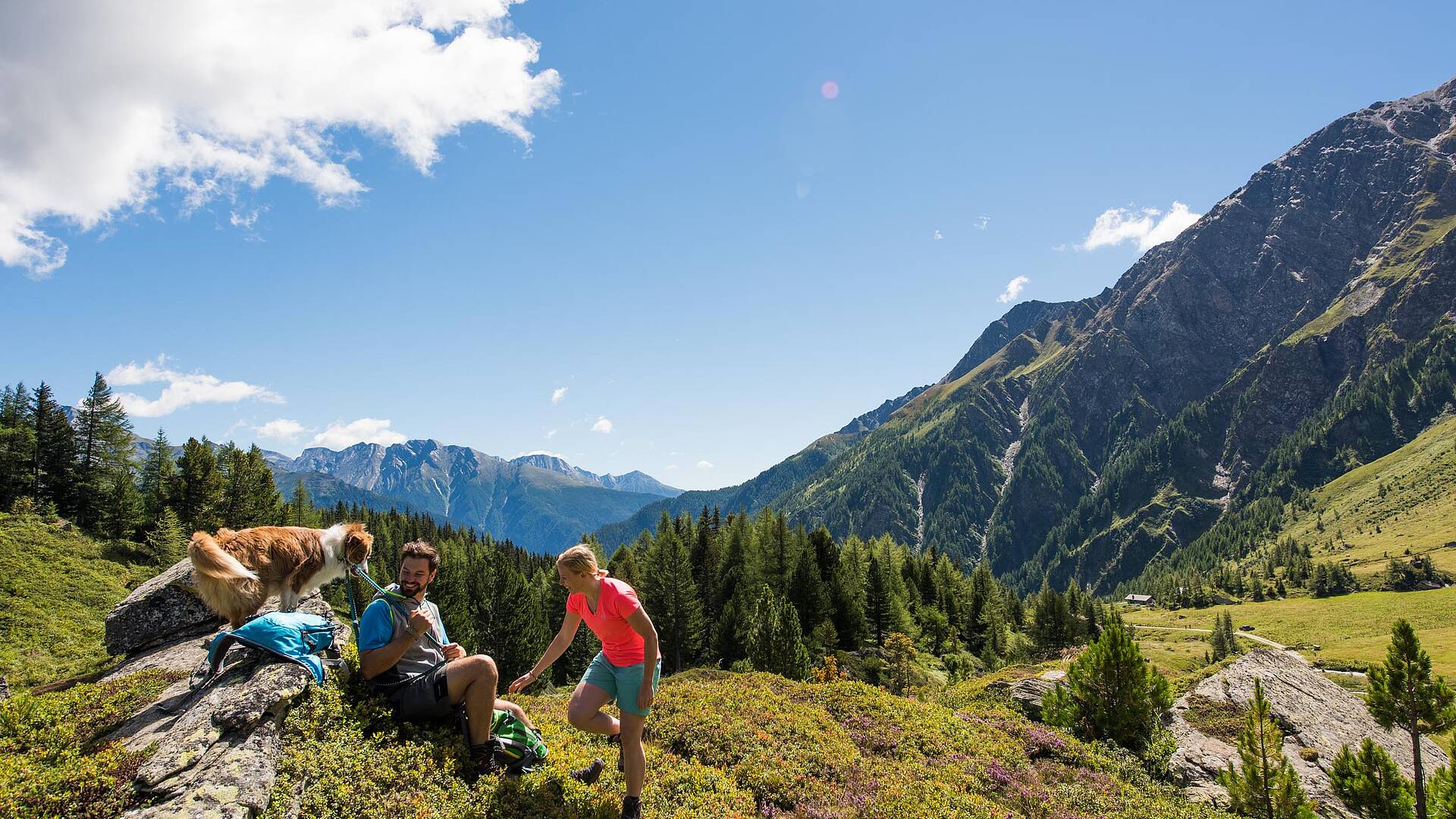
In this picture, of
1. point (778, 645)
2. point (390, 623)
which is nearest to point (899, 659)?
point (778, 645)

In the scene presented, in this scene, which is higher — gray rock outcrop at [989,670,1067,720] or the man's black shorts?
the man's black shorts

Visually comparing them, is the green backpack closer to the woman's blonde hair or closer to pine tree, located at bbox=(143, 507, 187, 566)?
the woman's blonde hair

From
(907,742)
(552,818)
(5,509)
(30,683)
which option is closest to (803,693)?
(907,742)

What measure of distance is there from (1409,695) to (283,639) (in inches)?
1357

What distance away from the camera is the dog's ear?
350 inches

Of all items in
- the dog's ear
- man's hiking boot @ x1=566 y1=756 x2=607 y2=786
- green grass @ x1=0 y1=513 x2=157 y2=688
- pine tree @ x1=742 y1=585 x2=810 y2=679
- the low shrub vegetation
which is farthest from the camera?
pine tree @ x1=742 y1=585 x2=810 y2=679

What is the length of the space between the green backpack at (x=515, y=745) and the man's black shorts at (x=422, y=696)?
36.5 inches

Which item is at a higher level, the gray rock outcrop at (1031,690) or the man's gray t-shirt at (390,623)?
the man's gray t-shirt at (390,623)

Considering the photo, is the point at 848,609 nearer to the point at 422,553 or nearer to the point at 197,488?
the point at 422,553

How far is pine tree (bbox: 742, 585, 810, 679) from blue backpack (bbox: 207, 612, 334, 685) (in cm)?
3061

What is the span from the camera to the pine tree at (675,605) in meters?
58.0

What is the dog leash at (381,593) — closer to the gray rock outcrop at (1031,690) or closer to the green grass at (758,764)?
the green grass at (758,764)

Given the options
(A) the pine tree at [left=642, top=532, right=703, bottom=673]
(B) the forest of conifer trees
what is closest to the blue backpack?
(B) the forest of conifer trees

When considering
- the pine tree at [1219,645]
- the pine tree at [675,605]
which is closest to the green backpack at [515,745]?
the pine tree at [675,605]
